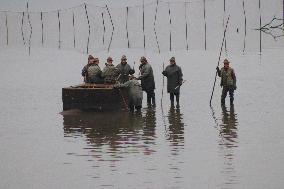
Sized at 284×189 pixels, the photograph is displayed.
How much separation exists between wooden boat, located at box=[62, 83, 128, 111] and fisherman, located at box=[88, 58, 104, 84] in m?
1.36

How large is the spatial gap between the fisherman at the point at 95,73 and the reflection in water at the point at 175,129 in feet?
7.74

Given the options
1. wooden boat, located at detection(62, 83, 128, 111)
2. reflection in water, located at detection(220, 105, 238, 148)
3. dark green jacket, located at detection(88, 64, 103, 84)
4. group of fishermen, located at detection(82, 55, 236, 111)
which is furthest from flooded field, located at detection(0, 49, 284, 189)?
dark green jacket, located at detection(88, 64, 103, 84)

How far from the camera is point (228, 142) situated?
15648mm

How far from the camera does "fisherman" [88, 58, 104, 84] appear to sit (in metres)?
23.8

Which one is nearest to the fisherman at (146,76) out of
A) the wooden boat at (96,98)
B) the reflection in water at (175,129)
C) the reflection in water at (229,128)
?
the reflection in water at (175,129)

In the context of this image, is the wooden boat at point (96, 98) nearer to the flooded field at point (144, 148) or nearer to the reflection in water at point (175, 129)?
the flooded field at point (144, 148)

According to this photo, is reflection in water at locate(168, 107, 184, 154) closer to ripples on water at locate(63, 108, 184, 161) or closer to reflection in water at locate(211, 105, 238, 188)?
ripples on water at locate(63, 108, 184, 161)

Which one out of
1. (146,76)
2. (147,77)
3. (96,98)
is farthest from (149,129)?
(147,77)

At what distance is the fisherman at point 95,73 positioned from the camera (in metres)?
23.8

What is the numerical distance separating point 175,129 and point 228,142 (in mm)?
2666

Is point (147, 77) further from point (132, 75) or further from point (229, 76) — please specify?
point (229, 76)

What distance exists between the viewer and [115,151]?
47.5 feet

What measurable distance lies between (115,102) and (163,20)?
442 feet

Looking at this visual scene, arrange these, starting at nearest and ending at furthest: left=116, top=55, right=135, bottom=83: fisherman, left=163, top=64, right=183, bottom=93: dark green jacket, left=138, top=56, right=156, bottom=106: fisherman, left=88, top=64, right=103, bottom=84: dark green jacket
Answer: left=88, top=64, right=103, bottom=84: dark green jacket < left=116, top=55, right=135, bottom=83: fisherman < left=138, top=56, right=156, bottom=106: fisherman < left=163, top=64, right=183, bottom=93: dark green jacket
